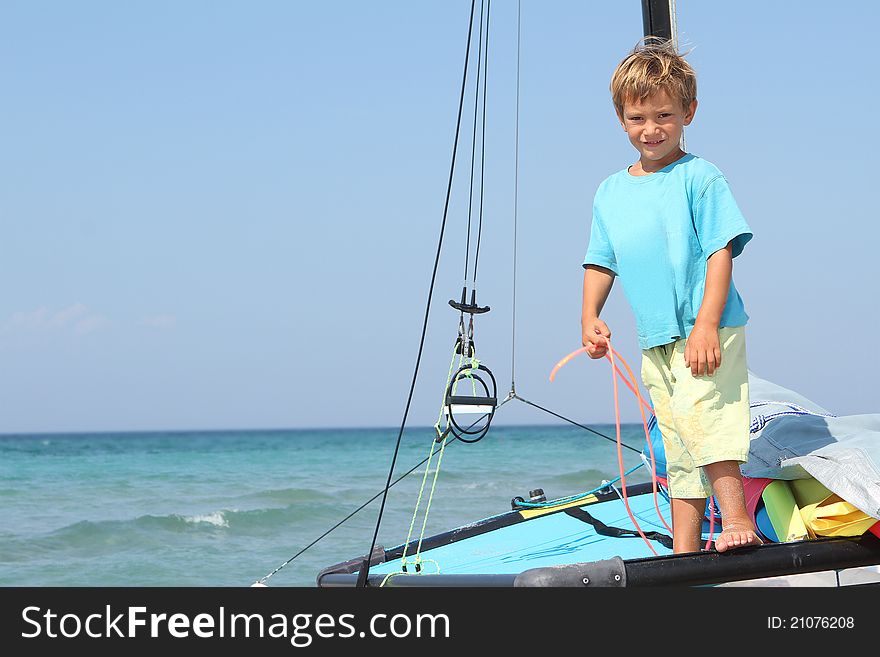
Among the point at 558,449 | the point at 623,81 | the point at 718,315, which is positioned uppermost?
the point at 623,81

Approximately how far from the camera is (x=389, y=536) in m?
7.39

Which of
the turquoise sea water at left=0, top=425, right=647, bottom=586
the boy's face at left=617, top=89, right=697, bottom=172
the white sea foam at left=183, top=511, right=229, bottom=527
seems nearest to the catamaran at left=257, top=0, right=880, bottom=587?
the boy's face at left=617, top=89, right=697, bottom=172

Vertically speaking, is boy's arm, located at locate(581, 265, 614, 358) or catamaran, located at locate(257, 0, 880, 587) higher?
boy's arm, located at locate(581, 265, 614, 358)

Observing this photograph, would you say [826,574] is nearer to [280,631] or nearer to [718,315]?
[718,315]

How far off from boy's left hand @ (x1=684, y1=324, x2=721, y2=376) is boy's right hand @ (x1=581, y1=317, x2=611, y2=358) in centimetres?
24

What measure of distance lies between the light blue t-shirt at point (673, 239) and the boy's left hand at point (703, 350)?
7 cm

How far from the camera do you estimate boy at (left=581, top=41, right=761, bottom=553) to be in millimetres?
2336

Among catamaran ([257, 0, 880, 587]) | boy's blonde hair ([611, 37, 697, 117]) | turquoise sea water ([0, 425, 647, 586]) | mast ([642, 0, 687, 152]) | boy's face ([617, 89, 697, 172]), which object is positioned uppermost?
mast ([642, 0, 687, 152])

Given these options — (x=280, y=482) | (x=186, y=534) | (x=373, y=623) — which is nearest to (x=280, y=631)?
(x=373, y=623)

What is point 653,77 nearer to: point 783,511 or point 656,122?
point 656,122

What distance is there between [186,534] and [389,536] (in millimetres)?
2801

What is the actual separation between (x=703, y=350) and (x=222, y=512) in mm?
9065

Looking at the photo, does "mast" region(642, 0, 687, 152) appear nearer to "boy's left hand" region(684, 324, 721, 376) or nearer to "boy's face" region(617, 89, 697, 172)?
"boy's face" region(617, 89, 697, 172)

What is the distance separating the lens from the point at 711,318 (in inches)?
90.2
